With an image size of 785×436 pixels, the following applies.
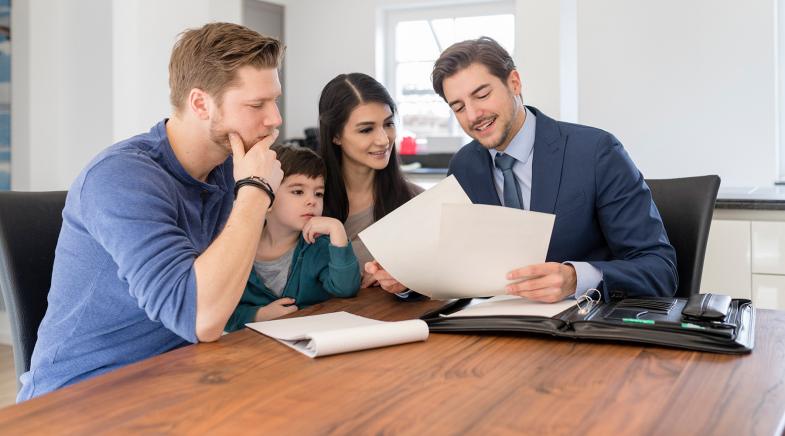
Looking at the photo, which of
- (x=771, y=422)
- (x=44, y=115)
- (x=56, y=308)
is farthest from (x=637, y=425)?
(x=44, y=115)

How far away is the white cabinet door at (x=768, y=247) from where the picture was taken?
7.61 ft

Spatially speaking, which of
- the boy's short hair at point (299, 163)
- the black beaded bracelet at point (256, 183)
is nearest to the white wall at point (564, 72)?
the boy's short hair at point (299, 163)

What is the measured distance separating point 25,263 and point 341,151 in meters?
0.98

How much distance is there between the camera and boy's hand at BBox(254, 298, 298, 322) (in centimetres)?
163

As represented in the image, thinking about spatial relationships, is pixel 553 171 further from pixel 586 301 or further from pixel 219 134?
pixel 219 134

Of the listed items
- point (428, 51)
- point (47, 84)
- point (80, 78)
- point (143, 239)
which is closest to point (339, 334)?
point (143, 239)

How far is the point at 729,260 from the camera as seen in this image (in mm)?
2396

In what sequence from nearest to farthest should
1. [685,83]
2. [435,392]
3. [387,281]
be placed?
[435,392], [387,281], [685,83]

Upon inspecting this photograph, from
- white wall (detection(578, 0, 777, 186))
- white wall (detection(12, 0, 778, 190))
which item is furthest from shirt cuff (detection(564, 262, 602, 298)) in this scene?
white wall (detection(578, 0, 777, 186))

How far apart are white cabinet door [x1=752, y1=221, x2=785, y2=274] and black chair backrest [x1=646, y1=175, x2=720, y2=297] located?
63 centimetres

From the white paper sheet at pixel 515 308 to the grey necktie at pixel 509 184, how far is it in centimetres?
48

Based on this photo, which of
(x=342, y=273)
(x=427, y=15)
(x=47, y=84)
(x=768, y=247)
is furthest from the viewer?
(x=427, y=15)

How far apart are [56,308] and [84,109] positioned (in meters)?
2.58

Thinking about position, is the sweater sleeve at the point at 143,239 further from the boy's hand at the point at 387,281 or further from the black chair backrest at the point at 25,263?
the boy's hand at the point at 387,281
